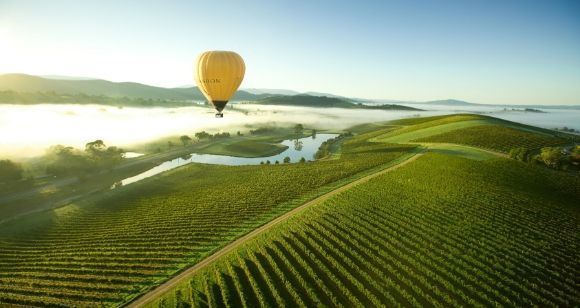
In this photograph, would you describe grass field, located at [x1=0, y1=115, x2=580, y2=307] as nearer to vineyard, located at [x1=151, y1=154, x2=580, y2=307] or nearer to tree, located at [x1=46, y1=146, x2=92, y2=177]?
vineyard, located at [x1=151, y1=154, x2=580, y2=307]

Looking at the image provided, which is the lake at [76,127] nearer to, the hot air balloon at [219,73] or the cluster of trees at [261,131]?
the cluster of trees at [261,131]

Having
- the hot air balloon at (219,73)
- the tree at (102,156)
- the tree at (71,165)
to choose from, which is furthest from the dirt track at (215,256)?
the tree at (102,156)

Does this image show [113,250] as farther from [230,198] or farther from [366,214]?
[366,214]

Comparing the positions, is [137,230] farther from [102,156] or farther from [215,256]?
[102,156]

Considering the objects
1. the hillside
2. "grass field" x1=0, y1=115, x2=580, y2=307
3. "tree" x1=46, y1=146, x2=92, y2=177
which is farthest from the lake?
the hillside

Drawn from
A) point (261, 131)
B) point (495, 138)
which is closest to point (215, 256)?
point (495, 138)
